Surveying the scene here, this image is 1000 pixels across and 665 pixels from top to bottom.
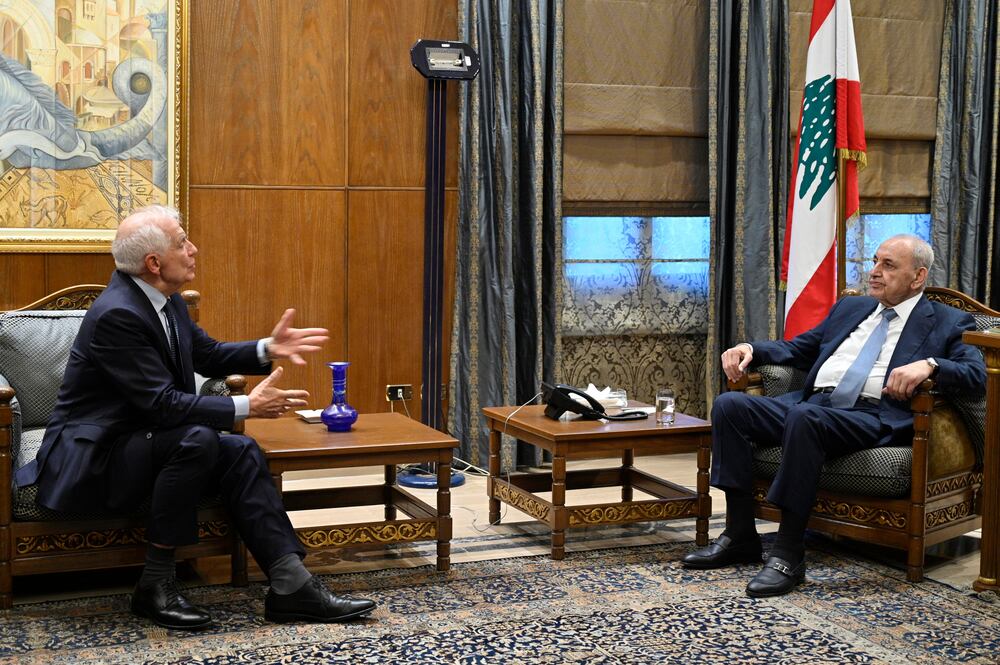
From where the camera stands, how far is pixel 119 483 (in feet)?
10.7

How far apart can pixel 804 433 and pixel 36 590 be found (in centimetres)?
245

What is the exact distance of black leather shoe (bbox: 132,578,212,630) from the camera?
10.5 ft

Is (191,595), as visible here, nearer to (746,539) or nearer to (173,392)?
(173,392)

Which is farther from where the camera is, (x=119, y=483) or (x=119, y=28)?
(x=119, y=28)

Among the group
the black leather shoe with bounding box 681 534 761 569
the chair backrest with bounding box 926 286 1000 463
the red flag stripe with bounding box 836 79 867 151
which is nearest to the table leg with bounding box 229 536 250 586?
the black leather shoe with bounding box 681 534 761 569

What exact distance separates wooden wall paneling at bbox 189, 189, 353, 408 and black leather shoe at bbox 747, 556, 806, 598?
2.34 metres

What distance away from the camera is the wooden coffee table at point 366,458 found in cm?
358

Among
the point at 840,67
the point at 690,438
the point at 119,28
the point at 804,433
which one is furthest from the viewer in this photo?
the point at 840,67

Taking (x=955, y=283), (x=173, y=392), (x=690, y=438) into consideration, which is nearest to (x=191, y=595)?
(x=173, y=392)

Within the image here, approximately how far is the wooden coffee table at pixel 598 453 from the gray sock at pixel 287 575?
1.00 meters

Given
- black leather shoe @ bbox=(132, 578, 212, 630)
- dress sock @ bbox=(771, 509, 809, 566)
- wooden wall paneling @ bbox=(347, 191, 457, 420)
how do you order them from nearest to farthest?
black leather shoe @ bbox=(132, 578, 212, 630) → dress sock @ bbox=(771, 509, 809, 566) → wooden wall paneling @ bbox=(347, 191, 457, 420)

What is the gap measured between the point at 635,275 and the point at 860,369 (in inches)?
77.2

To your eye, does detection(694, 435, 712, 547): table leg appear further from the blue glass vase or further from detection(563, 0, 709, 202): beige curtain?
detection(563, 0, 709, 202): beige curtain

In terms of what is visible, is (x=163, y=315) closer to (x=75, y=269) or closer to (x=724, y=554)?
(x=75, y=269)
